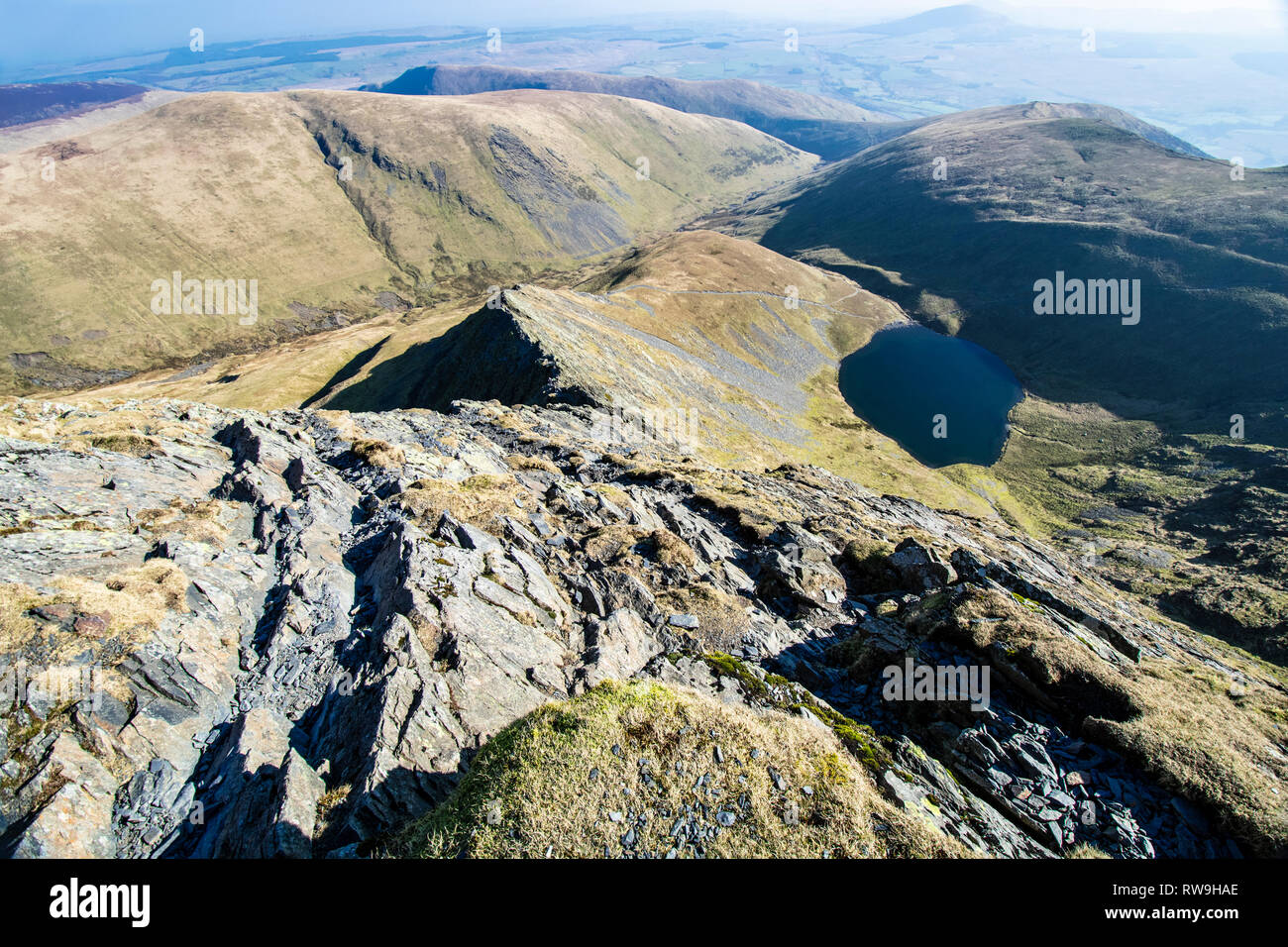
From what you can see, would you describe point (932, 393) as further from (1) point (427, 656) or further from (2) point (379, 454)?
(1) point (427, 656)

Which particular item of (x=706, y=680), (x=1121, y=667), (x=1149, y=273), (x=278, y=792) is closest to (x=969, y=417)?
(x=1149, y=273)

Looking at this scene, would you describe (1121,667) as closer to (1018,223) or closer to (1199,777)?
(1199,777)

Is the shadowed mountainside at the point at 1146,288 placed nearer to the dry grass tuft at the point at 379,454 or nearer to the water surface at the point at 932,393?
the water surface at the point at 932,393

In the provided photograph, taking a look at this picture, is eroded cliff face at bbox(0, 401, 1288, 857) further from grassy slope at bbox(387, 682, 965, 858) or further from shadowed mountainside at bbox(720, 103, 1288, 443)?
shadowed mountainside at bbox(720, 103, 1288, 443)

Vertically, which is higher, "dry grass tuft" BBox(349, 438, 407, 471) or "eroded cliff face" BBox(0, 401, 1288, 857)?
"dry grass tuft" BBox(349, 438, 407, 471)

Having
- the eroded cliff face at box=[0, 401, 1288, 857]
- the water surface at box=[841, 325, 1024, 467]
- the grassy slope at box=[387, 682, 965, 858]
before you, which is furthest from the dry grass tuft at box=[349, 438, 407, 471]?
the water surface at box=[841, 325, 1024, 467]

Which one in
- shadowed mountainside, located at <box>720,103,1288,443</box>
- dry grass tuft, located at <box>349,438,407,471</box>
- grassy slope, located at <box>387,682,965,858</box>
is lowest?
grassy slope, located at <box>387,682,965,858</box>

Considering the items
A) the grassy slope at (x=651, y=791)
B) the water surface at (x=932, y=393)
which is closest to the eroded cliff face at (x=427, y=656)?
the grassy slope at (x=651, y=791)

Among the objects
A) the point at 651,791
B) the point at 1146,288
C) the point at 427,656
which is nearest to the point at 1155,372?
the point at 1146,288
